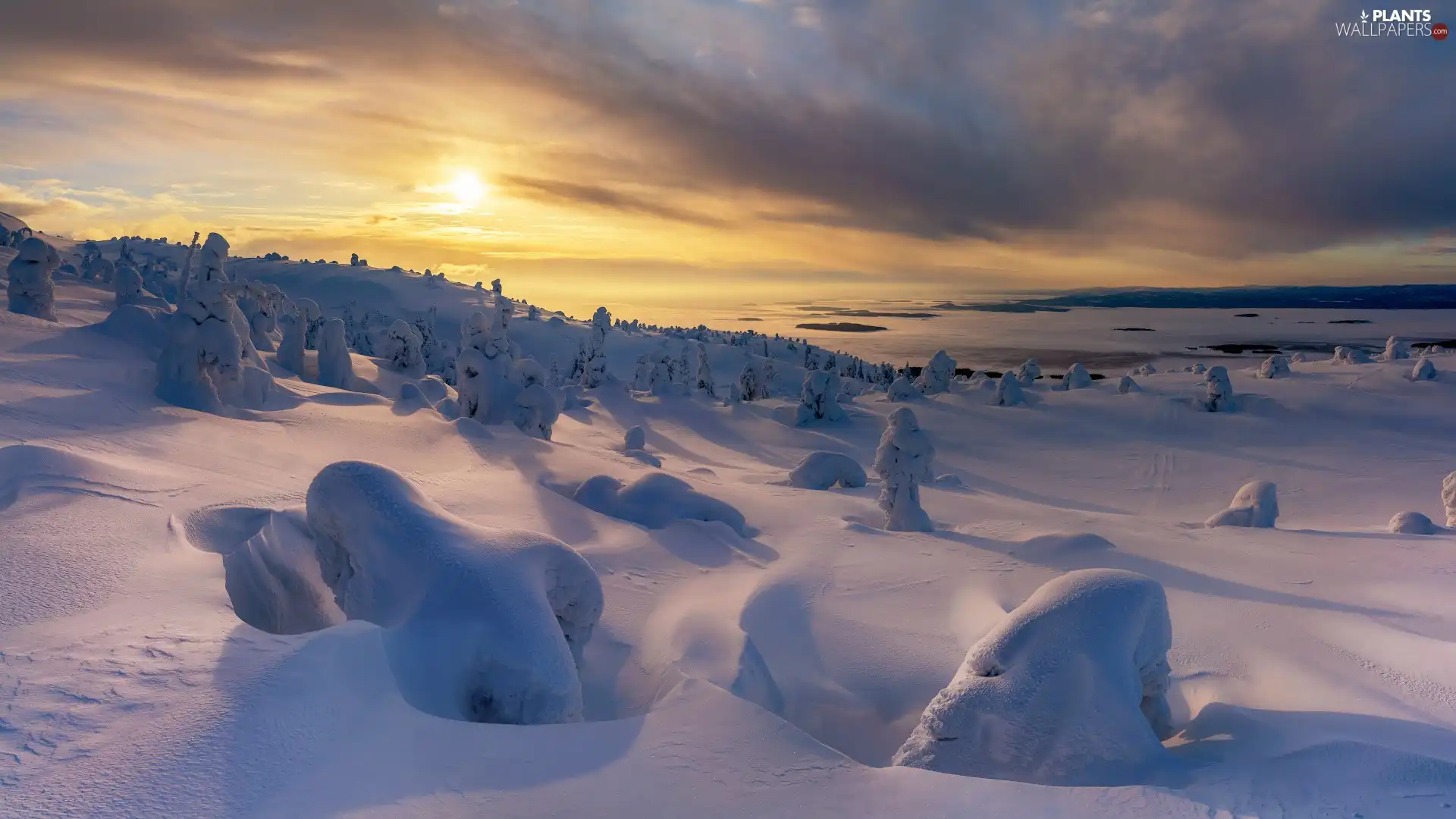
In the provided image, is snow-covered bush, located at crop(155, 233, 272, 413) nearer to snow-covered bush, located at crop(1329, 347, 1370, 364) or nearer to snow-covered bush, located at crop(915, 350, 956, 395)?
snow-covered bush, located at crop(915, 350, 956, 395)

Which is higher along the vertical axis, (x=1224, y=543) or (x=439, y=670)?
(x=439, y=670)

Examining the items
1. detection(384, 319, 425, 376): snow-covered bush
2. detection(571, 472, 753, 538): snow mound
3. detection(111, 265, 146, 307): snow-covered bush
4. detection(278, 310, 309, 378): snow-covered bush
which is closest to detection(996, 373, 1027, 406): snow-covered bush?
detection(571, 472, 753, 538): snow mound

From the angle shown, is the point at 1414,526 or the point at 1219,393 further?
the point at 1219,393

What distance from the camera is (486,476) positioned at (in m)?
12.1

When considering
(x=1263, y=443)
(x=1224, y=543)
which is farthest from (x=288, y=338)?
(x=1263, y=443)

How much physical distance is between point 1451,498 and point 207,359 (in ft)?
81.1

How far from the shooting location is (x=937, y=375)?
37469mm

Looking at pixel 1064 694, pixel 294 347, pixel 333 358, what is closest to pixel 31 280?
pixel 294 347

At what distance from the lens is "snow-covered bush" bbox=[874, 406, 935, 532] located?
44.7 ft

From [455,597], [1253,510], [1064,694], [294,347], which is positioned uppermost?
[294,347]

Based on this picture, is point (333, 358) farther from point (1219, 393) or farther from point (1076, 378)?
point (1219, 393)

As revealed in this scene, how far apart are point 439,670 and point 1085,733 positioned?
13.4 ft

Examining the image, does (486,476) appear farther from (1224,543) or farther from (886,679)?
(1224,543)

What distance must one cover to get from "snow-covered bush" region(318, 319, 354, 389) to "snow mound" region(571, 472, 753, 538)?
1516cm
